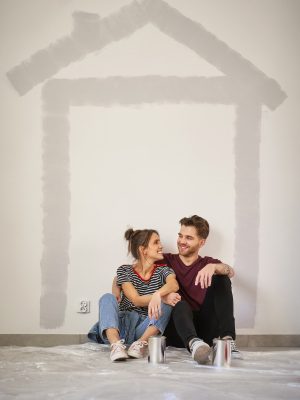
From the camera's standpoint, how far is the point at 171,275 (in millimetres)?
2709

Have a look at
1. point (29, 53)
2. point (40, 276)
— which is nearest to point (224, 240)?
point (40, 276)

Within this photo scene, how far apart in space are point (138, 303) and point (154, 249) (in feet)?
1.05

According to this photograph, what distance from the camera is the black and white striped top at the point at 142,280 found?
275 centimetres

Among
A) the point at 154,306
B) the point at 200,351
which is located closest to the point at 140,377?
the point at 200,351

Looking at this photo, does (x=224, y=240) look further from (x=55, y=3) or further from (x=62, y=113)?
(x=55, y=3)

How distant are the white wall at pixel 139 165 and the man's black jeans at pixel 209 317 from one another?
0.59 meters

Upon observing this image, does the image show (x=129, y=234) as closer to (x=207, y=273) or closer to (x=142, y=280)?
(x=142, y=280)

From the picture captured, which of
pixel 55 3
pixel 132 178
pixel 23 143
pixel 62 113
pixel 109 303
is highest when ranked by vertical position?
pixel 55 3

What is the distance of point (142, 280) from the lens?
2.78 m

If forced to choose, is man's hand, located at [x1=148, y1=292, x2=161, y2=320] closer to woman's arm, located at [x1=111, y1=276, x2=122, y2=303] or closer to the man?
the man

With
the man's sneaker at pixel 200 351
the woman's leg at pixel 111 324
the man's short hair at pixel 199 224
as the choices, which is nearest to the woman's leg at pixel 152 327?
the woman's leg at pixel 111 324

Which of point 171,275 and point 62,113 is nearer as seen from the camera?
point 171,275

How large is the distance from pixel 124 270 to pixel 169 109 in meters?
1.10

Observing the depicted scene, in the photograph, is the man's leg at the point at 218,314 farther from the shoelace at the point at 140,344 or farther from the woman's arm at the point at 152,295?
the shoelace at the point at 140,344
